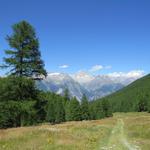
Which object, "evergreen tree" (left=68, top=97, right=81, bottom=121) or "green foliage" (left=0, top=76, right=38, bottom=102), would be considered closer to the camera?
"green foliage" (left=0, top=76, right=38, bottom=102)

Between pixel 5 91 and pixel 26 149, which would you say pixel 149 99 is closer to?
pixel 5 91

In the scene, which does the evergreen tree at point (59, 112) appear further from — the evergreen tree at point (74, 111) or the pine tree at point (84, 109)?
the pine tree at point (84, 109)

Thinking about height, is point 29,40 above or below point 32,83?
above

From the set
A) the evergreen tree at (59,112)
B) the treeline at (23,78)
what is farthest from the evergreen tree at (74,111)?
the treeline at (23,78)

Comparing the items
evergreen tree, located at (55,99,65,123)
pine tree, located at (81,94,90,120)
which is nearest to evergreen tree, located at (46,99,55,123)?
evergreen tree, located at (55,99,65,123)

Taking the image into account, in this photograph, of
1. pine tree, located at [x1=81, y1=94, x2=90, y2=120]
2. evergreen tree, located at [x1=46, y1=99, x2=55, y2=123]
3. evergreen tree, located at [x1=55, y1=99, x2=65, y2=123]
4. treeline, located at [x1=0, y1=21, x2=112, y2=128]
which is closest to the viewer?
treeline, located at [x1=0, y1=21, x2=112, y2=128]

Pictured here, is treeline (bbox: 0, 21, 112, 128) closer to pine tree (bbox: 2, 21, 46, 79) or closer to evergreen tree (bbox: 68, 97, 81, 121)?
pine tree (bbox: 2, 21, 46, 79)

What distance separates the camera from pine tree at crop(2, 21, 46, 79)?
35625 millimetres

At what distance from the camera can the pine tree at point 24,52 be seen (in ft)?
117

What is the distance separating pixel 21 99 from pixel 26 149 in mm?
16091

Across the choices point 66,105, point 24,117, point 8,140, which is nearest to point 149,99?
point 66,105

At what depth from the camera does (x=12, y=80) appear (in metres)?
34.5

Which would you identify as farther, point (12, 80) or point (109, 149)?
point (12, 80)

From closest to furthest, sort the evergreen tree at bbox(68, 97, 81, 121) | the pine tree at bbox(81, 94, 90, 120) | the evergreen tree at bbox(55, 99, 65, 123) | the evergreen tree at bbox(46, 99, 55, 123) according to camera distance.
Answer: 1. the evergreen tree at bbox(68, 97, 81, 121)
2. the pine tree at bbox(81, 94, 90, 120)
3. the evergreen tree at bbox(55, 99, 65, 123)
4. the evergreen tree at bbox(46, 99, 55, 123)
